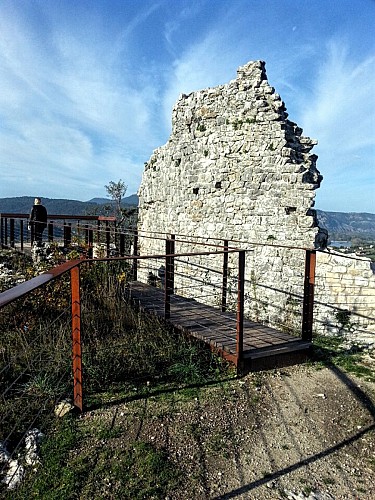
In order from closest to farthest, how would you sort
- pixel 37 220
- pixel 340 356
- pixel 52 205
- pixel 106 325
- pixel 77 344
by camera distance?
pixel 77 344
pixel 106 325
pixel 340 356
pixel 37 220
pixel 52 205

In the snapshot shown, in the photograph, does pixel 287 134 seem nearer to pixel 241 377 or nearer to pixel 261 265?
pixel 261 265

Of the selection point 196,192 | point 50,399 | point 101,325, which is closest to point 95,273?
point 101,325

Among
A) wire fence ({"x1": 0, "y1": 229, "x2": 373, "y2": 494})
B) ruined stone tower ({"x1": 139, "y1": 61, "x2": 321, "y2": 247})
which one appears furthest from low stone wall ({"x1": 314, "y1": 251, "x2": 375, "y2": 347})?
ruined stone tower ({"x1": 139, "y1": 61, "x2": 321, "y2": 247})

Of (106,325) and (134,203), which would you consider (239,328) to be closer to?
(106,325)

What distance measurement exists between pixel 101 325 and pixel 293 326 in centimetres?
364

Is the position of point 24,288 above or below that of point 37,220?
below

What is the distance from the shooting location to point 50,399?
147 inches

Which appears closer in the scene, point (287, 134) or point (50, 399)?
point (50, 399)

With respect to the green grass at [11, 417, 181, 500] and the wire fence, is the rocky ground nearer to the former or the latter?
the green grass at [11, 417, 181, 500]

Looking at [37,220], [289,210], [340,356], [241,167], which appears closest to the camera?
[340,356]

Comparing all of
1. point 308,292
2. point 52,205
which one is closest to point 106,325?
point 308,292

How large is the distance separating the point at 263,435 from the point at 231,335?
1.93 metres

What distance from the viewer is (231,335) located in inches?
206

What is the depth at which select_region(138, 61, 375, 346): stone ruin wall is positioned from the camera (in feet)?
23.2
